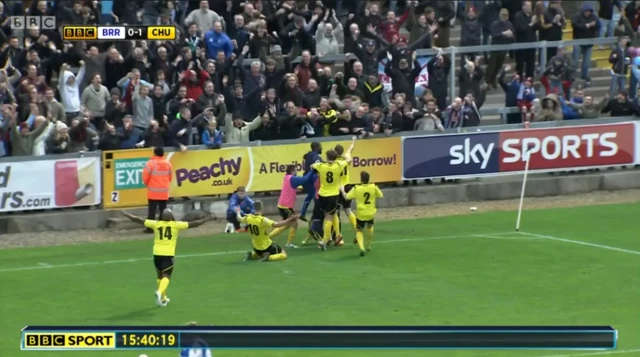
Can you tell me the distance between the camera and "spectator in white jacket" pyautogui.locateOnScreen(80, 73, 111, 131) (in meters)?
25.5

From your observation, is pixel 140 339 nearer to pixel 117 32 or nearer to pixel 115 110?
pixel 117 32

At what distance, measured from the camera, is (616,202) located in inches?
1096

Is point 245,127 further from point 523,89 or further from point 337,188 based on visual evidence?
point 523,89

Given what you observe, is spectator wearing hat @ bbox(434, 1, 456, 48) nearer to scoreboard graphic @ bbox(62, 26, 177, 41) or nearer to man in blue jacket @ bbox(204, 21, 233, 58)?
man in blue jacket @ bbox(204, 21, 233, 58)

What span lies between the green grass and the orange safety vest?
1078 millimetres

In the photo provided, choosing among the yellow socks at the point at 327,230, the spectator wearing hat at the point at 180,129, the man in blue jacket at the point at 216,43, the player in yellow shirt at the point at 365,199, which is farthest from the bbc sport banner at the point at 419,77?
the player in yellow shirt at the point at 365,199

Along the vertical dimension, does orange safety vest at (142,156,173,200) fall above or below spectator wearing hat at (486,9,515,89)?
below

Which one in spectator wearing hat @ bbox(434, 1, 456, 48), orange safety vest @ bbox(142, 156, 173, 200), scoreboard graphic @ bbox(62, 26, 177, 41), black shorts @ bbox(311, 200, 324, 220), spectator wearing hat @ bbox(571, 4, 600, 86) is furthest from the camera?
spectator wearing hat @ bbox(571, 4, 600, 86)

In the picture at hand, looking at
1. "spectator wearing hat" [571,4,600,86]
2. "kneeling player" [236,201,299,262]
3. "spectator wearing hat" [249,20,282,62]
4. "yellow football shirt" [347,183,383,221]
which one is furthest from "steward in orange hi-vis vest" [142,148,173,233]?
"spectator wearing hat" [571,4,600,86]

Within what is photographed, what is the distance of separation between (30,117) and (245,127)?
15.5 feet

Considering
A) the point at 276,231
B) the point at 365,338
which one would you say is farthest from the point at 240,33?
the point at 365,338

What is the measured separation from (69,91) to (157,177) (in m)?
3.55

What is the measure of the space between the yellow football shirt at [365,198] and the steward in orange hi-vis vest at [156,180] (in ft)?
13.6

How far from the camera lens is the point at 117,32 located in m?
19.6
